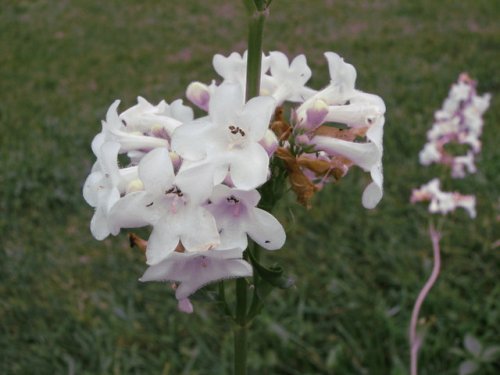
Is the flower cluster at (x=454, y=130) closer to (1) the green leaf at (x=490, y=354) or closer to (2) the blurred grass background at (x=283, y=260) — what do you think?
(2) the blurred grass background at (x=283, y=260)

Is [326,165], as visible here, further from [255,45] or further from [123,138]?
[123,138]

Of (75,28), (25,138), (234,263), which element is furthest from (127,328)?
(75,28)

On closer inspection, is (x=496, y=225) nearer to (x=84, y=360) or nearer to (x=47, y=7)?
(x=84, y=360)

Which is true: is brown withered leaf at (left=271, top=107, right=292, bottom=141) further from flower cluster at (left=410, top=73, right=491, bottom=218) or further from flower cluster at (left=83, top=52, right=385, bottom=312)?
flower cluster at (left=410, top=73, right=491, bottom=218)

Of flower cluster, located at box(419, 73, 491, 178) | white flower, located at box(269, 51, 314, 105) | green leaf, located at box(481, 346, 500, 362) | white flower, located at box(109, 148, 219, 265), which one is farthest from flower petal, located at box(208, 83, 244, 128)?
flower cluster, located at box(419, 73, 491, 178)

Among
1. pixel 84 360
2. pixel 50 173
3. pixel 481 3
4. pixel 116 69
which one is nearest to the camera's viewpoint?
pixel 84 360

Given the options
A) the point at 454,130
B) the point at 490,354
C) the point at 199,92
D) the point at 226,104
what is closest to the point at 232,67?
the point at 199,92
